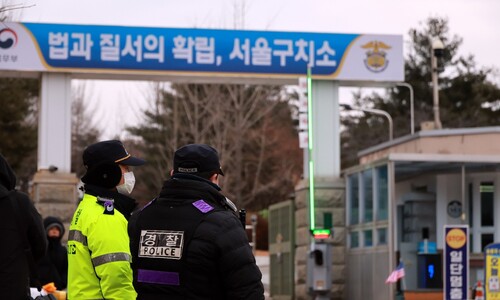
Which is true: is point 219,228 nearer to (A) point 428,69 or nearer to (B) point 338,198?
(B) point 338,198

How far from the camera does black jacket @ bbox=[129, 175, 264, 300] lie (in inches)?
218

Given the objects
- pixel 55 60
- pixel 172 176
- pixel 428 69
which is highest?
pixel 428 69

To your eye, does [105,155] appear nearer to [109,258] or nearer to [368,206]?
[109,258]

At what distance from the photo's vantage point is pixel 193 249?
18.5ft

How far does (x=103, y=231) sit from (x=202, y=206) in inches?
43.3

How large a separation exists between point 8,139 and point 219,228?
3945 centimetres

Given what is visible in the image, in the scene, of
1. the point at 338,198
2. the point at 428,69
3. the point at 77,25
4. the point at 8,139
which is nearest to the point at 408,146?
the point at 338,198

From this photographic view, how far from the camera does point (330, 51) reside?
2302 cm

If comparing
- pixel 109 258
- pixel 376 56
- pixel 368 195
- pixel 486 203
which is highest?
pixel 376 56

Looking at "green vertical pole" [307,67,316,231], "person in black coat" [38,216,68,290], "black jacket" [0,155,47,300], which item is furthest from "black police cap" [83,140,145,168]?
"green vertical pole" [307,67,316,231]

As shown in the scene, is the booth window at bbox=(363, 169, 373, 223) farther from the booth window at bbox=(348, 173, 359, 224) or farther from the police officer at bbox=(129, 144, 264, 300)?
the police officer at bbox=(129, 144, 264, 300)

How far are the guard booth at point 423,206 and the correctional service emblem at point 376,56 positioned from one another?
1618 millimetres

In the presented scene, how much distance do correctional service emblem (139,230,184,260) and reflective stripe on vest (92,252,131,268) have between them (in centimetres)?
53

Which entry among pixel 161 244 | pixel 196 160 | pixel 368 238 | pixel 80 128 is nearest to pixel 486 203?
pixel 368 238
